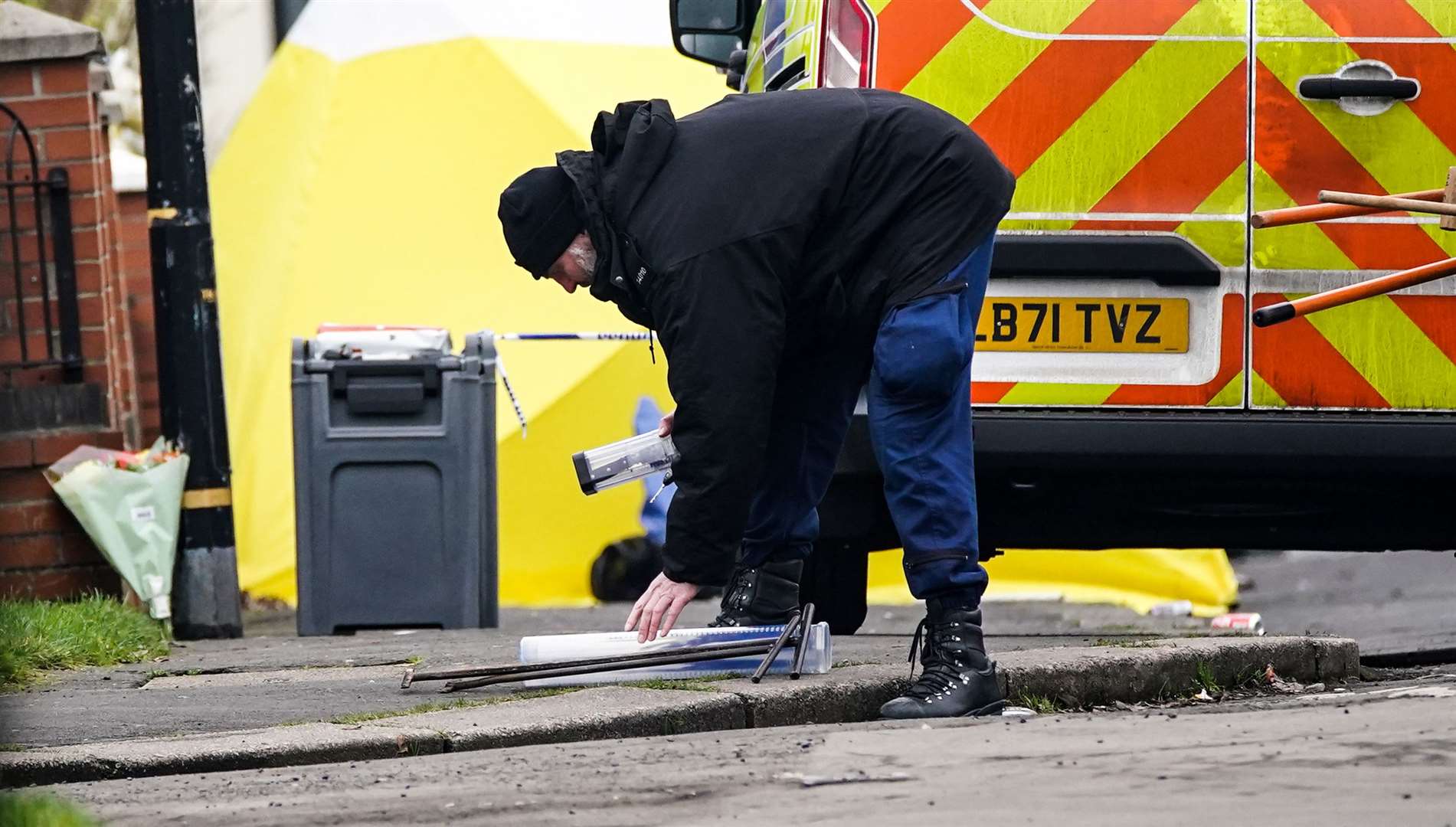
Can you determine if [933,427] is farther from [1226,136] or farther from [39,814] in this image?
[39,814]

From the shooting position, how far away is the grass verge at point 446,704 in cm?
350

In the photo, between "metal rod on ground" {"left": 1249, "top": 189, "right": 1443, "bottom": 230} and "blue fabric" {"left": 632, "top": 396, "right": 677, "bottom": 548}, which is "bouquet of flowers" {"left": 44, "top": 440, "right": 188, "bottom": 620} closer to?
"blue fabric" {"left": 632, "top": 396, "right": 677, "bottom": 548}

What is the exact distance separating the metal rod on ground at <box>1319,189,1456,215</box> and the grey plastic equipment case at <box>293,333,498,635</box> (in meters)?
3.05

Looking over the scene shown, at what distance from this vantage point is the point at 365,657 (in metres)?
4.95

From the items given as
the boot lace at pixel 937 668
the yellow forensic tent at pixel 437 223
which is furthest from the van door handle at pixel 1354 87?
the yellow forensic tent at pixel 437 223

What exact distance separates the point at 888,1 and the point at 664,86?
5266 mm

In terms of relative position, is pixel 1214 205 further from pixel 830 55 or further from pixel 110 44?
pixel 110 44

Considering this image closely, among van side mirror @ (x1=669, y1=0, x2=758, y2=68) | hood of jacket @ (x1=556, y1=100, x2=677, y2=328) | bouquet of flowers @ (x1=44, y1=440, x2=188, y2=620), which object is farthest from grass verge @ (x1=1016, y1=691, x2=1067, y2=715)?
bouquet of flowers @ (x1=44, y1=440, x2=188, y2=620)

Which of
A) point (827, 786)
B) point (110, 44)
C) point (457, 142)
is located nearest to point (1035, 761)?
point (827, 786)

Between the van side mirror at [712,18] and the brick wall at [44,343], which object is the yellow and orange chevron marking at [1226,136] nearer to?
the van side mirror at [712,18]

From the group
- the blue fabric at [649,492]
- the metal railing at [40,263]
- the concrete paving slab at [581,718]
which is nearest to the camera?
the concrete paving slab at [581,718]

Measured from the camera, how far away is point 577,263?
3.55 meters

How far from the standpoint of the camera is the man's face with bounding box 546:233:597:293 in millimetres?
3535

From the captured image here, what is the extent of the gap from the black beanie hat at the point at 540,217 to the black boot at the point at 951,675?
94cm
